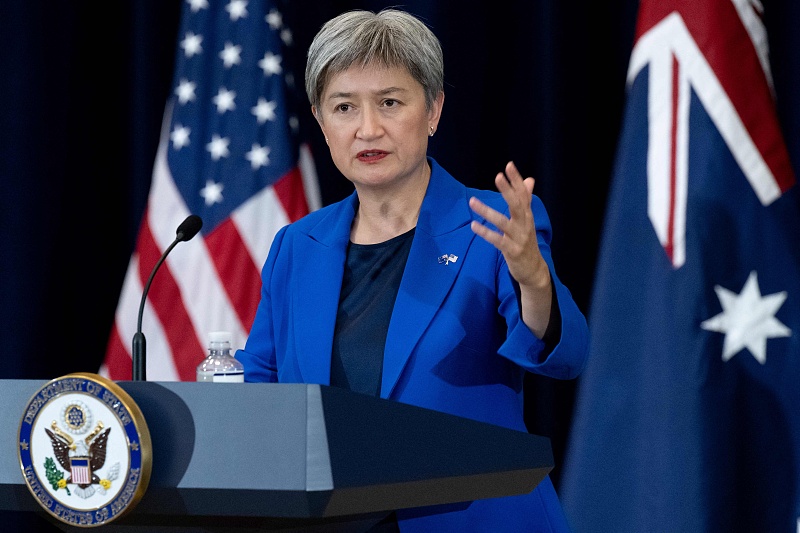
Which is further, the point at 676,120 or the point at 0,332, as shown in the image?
the point at 0,332

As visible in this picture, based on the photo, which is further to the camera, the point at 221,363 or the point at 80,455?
the point at 221,363

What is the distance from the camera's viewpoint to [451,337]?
1347 mm

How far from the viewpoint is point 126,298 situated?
310 cm

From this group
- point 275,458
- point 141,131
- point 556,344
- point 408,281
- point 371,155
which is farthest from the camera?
point 141,131

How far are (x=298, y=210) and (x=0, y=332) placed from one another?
48.9 inches

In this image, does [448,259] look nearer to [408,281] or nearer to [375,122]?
[408,281]

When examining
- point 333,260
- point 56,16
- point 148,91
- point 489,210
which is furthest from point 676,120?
point 56,16

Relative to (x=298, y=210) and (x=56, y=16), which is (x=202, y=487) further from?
(x=56, y=16)

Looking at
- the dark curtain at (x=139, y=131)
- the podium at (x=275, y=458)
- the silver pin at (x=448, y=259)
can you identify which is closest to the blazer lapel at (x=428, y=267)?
the silver pin at (x=448, y=259)

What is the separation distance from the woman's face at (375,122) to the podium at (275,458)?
57 cm

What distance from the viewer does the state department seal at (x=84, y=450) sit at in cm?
92

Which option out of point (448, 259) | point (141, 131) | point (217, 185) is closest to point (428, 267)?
point (448, 259)

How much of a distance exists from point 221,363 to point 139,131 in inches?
87.0

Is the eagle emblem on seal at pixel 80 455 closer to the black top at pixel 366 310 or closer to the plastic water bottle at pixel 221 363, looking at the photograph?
the plastic water bottle at pixel 221 363
